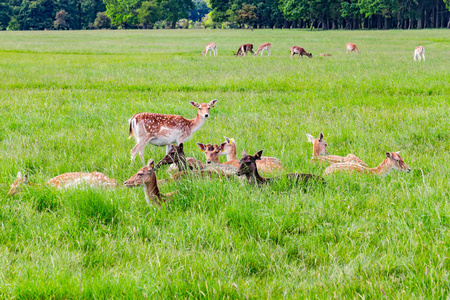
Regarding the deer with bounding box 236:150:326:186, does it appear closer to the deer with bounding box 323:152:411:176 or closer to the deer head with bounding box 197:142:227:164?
the deer with bounding box 323:152:411:176

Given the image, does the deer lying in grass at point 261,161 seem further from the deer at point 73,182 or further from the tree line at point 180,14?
the tree line at point 180,14

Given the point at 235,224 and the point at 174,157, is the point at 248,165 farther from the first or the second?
the point at 174,157

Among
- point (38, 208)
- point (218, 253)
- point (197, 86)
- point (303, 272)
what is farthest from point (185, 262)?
point (197, 86)

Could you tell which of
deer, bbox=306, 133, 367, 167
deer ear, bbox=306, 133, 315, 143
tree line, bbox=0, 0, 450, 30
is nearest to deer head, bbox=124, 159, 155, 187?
deer, bbox=306, 133, 367, 167

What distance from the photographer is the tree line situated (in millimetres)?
98431

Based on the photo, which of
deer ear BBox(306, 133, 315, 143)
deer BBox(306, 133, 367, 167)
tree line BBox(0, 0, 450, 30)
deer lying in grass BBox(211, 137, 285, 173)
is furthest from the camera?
tree line BBox(0, 0, 450, 30)

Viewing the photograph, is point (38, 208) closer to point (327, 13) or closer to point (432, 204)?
point (432, 204)

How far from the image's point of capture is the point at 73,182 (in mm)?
5105

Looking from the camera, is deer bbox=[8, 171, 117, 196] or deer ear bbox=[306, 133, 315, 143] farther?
deer ear bbox=[306, 133, 315, 143]

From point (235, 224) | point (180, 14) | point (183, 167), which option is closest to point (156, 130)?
point (183, 167)

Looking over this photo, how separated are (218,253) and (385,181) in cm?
270

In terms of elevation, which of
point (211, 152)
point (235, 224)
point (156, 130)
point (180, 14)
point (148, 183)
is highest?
point (180, 14)

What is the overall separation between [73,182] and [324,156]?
145 inches

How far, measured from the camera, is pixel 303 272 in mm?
3307
